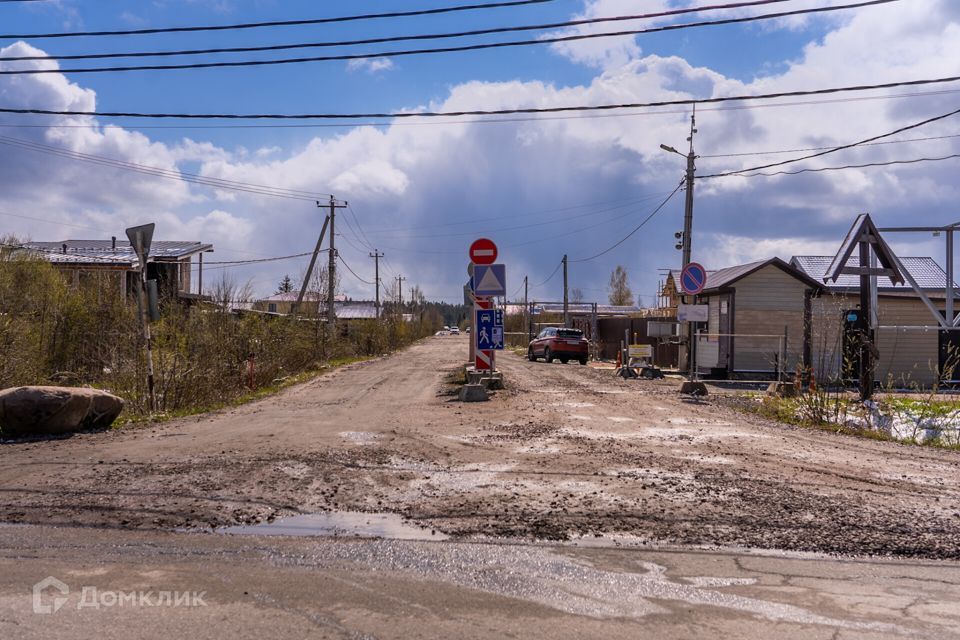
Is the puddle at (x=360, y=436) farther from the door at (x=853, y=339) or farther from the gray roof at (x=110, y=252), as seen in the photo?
the gray roof at (x=110, y=252)

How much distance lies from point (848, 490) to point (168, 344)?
1239cm

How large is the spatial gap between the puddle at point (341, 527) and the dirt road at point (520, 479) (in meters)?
0.17

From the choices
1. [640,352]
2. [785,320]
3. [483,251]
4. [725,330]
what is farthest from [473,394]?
[785,320]

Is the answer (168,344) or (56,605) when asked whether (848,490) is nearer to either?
(56,605)

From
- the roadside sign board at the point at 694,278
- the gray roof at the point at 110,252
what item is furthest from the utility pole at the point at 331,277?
the roadside sign board at the point at 694,278

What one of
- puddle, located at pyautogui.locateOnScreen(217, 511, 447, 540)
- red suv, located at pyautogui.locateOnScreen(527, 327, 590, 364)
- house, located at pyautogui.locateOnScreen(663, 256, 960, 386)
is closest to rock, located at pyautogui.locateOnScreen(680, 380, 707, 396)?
house, located at pyautogui.locateOnScreen(663, 256, 960, 386)

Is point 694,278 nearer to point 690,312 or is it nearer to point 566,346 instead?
point 690,312

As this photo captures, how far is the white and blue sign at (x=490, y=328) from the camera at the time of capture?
635 inches

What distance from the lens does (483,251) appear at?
16281 mm

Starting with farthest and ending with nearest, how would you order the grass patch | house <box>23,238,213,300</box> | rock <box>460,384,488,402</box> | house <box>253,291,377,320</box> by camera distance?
1. house <box>253,291,377,320</box>
2. house <box>23,238,213,300</box>
3. rock <box>460,384,488,402</box>
4. the grass patch

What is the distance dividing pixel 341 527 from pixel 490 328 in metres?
10.2

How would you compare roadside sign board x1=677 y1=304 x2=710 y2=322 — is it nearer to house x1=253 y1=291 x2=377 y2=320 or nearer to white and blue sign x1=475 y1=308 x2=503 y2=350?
white and blue sign x1=475 y1=308 x2=503 y2=350

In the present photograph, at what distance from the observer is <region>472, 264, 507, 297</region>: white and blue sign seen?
616 inches

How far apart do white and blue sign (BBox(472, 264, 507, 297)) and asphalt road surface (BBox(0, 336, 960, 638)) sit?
5.31 metres
